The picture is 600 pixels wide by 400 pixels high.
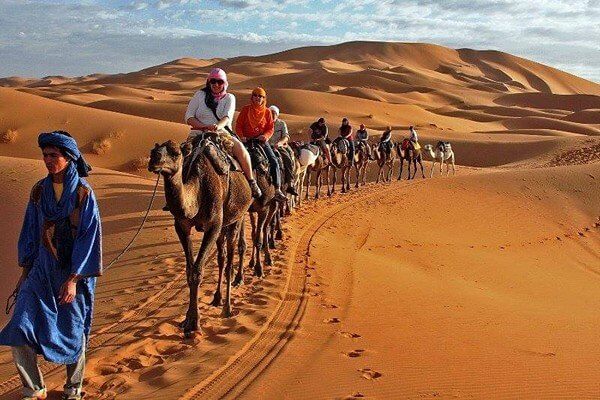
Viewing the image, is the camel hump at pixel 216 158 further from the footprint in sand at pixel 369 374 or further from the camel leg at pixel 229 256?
the footprint in sand at pixel 369 374

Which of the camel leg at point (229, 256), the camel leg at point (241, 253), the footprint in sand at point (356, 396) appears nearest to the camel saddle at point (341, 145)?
the camel leg at point (241, 253)

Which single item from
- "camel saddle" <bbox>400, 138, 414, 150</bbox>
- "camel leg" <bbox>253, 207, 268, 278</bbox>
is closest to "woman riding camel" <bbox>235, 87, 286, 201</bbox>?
"camel leg" <bbox>253, 207, 268, 278</bbox>

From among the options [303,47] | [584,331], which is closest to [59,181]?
[584,331]

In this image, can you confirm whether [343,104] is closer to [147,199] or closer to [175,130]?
[175,130]

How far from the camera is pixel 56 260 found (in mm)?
5102

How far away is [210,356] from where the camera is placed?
6547 mm

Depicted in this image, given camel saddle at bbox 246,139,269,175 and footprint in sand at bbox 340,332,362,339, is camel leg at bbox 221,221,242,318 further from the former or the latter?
footprint in sand at bbox 340,332,362,339

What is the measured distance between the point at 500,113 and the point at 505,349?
76527 millimetres

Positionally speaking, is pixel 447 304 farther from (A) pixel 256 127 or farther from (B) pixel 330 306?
(A) pixel 256 127

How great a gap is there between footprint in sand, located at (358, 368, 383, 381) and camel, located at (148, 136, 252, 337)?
6.82 feet

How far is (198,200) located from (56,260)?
7.86 feet

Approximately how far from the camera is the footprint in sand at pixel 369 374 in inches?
240

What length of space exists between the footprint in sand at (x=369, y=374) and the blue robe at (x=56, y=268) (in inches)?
101

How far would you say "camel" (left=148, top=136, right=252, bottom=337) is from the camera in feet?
21.2
